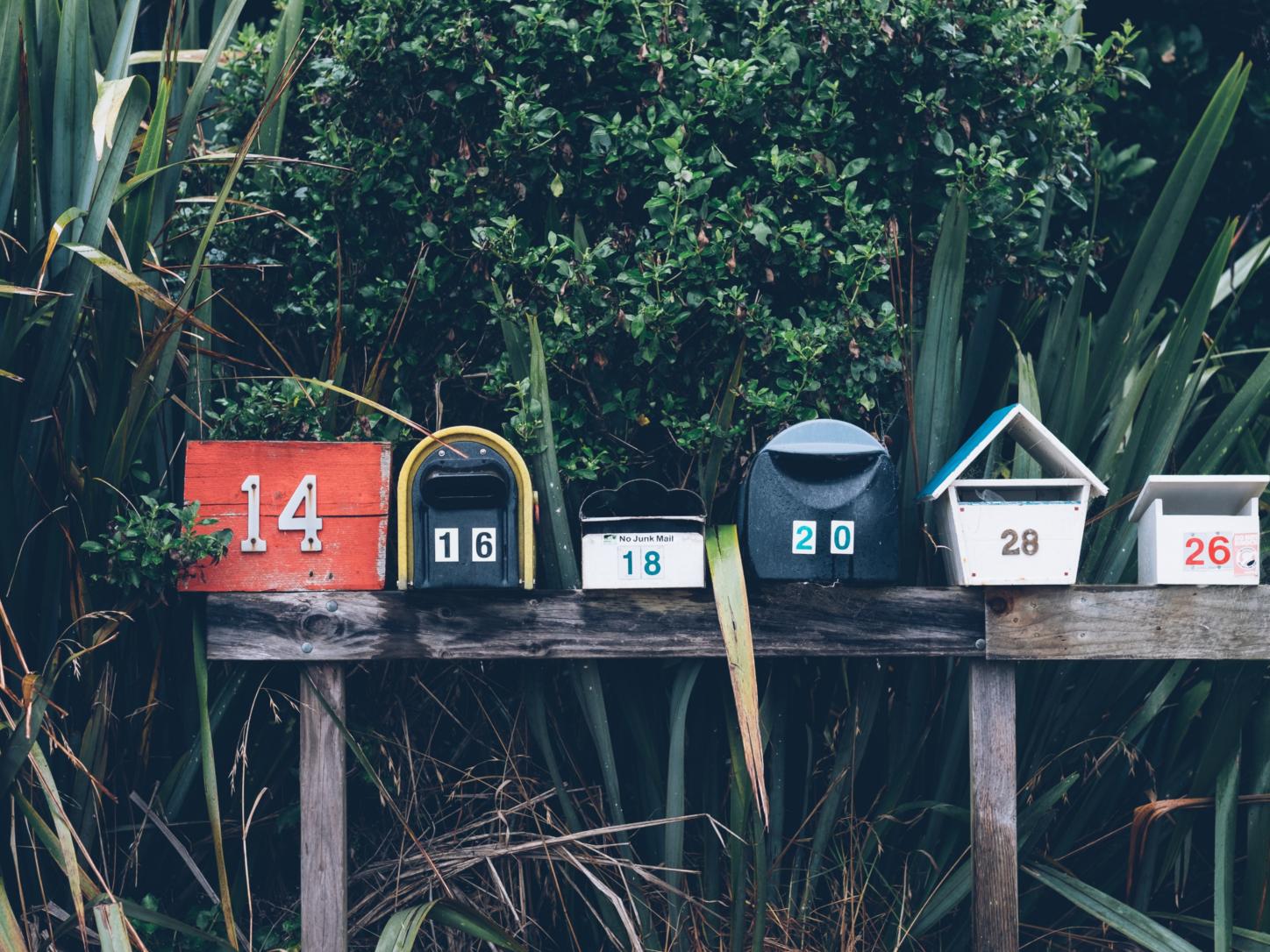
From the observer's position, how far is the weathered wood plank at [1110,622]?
86.0 inches

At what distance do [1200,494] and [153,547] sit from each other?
1996mm

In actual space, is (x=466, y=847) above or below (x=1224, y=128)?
below

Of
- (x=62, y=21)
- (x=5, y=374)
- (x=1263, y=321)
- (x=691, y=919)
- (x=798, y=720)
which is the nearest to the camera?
(x=5, y=374)

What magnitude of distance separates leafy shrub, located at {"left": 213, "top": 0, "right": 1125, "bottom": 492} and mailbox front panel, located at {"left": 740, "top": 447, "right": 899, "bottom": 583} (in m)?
0.30

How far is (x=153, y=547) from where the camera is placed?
216 cm

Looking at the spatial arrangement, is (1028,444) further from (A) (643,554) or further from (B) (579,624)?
(B) (579,624)

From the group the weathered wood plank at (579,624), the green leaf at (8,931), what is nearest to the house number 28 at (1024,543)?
the weathered wood plank at (579,624)

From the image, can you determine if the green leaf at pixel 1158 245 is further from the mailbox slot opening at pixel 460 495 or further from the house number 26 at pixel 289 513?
the house number 26 at pixel 289 513

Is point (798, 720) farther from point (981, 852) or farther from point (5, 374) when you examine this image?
point (5, 374)

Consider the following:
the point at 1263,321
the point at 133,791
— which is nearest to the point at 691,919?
the point at 133,791

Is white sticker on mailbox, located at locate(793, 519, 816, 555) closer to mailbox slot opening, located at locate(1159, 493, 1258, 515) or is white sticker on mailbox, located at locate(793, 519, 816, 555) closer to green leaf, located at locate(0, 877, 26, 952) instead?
mailbox slot opening, located at locate(1159, 493, 1258, 515)

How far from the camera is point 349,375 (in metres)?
2.76

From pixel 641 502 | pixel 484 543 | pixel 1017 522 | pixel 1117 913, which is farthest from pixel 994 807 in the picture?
pixel 484 543

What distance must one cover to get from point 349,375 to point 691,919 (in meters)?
1.46
